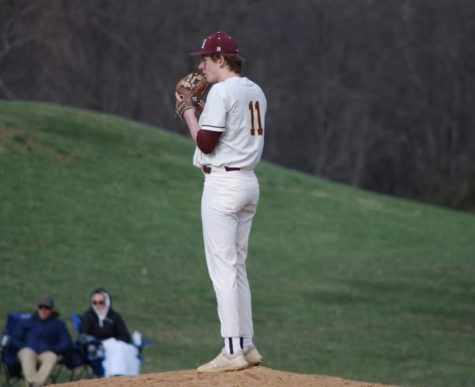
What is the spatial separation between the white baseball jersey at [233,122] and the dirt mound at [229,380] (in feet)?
4.67

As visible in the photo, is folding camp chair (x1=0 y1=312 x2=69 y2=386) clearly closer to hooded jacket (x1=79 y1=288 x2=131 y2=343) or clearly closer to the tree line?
hooded jacket (x1=79 y1=288 x2=131 y2=343)

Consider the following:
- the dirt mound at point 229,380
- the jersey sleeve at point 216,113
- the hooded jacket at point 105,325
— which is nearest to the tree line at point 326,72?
the hooded jacket at point 105,325

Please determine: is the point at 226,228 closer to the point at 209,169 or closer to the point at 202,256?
the point at 209,169

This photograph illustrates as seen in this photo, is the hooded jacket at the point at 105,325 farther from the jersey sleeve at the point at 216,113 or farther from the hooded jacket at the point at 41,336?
the jersey sleeve at the point at 216,113

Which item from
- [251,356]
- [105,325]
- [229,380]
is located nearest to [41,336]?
[105,325]

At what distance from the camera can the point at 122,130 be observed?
33344 millimetres

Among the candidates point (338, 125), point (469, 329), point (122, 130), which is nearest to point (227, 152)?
point (469, 329)

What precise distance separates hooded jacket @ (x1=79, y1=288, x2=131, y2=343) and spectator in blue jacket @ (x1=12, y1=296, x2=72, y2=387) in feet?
1.05

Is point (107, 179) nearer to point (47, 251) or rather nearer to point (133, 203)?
point (133, 203)

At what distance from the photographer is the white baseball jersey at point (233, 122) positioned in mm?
8281

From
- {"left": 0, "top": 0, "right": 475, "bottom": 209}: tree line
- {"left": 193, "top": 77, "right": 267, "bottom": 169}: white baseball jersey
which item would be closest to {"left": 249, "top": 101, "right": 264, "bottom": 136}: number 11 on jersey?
{"left": 193, "top": 77, "right": 267, "bottom": 169}: white baseball jersey

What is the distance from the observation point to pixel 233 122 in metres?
8.35

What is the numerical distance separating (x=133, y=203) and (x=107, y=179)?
1219mm

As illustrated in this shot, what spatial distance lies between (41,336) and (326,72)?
54.4m
